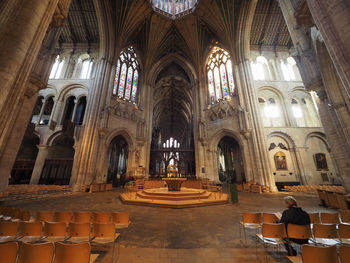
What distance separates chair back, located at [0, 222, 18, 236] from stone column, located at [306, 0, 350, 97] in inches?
335

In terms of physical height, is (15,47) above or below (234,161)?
above

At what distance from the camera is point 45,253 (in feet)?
5.52

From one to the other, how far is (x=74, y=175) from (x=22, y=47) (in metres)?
9.87

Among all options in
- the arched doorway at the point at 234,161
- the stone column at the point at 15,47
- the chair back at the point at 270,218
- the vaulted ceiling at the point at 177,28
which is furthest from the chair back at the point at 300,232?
the vaulted ceiling at the point at 177,28

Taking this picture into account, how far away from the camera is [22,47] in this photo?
4234 millimetres

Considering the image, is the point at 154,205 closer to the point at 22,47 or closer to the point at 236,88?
the point at 22,47

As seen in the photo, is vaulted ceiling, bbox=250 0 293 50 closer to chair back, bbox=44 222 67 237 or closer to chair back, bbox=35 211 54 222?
chair back, bbox=44 222 67 237

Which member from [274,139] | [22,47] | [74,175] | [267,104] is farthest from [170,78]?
[22,47]

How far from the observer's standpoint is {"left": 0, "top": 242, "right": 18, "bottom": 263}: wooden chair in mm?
1587

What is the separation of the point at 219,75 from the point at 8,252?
19.4 m

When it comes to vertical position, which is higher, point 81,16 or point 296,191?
point 81,16

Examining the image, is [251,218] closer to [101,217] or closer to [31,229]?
[101,217]

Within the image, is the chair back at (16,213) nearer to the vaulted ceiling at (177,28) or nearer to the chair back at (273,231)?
the chair back at (273,231)

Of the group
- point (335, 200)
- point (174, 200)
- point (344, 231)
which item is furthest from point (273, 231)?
point (335, 200)
